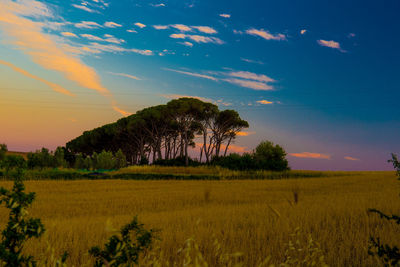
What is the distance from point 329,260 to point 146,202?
9.95 m

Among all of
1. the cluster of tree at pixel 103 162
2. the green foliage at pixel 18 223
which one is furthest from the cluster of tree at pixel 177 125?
the green foliage at pixel 18 223

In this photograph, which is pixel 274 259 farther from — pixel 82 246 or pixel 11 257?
pixel 11 257

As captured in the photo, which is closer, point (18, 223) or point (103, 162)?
point (18, 223)

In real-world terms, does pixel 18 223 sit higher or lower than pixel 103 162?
higher

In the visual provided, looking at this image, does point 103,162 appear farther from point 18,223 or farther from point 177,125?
point 18,223

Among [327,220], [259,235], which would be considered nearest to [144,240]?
[259,235]

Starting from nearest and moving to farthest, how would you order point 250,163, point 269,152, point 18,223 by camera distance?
point 18,223 → point 250,163 → point 269,152

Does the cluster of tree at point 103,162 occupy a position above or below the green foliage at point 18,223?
below

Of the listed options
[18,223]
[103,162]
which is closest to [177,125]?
[103,162]

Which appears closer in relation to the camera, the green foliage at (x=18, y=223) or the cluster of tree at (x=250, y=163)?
the green foliage at (x=18, y=223)

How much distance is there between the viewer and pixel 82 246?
461 cm

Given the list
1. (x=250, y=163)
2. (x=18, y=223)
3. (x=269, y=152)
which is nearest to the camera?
(x=18, y=223)

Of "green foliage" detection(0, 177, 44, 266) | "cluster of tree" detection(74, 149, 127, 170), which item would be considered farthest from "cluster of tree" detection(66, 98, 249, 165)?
"green foliage" detection(0, 177, 44, 266)

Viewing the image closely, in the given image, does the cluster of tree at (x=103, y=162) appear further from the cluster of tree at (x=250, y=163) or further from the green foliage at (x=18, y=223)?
the green foliage at (x=18, y=223)
